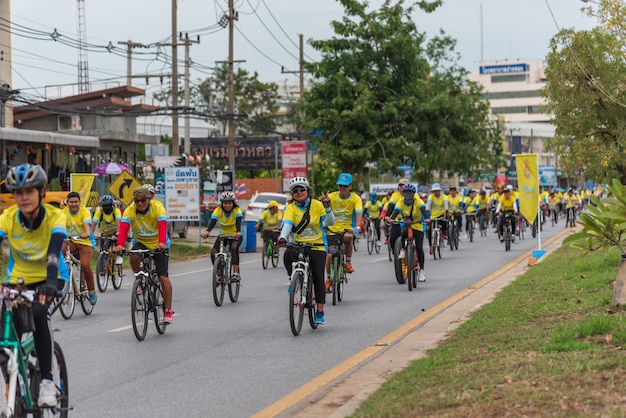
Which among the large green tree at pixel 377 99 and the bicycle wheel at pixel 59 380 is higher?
the large green tree at pixel 377 99

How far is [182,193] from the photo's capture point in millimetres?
34375

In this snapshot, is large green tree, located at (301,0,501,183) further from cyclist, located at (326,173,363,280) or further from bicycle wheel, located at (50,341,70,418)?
bicycle wheel, located at (50,341,70,418)

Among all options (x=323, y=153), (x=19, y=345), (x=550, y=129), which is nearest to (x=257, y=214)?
(x=323, y=153)

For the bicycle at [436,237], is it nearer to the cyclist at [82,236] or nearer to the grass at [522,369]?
the cyclist at [82,236]

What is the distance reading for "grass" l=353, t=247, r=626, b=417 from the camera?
23.3ft

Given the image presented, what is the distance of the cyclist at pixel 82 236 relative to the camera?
16.5m

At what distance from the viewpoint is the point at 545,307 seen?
13.3 meters

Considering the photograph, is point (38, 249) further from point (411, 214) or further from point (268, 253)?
point (268, 253)

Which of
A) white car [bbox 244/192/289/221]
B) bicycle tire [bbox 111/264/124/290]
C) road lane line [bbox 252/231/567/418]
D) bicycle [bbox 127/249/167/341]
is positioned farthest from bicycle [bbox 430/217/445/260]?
white car [bbox 244/192/289/221]

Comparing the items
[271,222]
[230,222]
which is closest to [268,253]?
[271,222]

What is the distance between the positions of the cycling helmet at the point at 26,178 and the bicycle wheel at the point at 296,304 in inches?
240

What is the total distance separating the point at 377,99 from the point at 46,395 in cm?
4858

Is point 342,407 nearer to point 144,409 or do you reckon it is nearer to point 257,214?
point 144,409

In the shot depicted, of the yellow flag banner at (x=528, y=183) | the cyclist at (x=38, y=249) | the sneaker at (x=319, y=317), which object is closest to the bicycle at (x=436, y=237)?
the yellow flag banner at (x=528, y=183)
